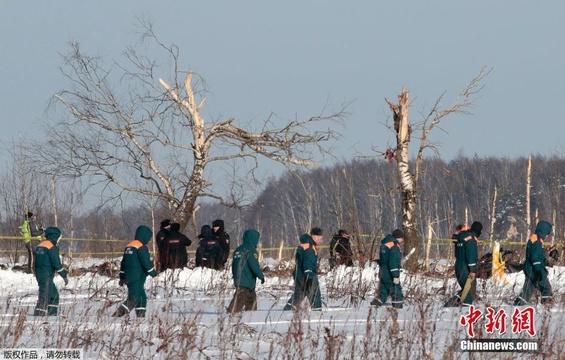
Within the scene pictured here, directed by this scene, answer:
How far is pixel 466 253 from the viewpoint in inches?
684

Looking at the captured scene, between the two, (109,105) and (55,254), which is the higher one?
(109,105)

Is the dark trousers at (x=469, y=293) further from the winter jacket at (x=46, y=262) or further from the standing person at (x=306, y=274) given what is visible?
the winter jacket at (x=46, y=262)

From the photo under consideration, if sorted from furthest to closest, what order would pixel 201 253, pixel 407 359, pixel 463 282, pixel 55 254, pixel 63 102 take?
pixel 63 102
pixel 201 253
pixel 463 282
pixel 55 254
pixel 407 359

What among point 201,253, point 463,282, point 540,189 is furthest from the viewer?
point 540,189

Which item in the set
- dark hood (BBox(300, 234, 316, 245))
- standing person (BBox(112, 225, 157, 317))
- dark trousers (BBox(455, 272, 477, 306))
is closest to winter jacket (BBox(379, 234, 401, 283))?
dark trousers (BBox(455, 272, 477, 306))

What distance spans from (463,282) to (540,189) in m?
75.7

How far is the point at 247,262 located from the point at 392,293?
8.52ft

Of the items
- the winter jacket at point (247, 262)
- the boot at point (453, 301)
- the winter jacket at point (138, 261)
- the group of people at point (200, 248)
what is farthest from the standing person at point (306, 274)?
the group of people at point (200, 248)

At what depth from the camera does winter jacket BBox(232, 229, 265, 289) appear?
16.2 meters

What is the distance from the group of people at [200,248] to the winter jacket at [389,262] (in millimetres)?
6997

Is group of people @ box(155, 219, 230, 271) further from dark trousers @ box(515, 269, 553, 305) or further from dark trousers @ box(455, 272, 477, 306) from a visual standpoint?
dark trousers @ box(515, 269, 553, 305)

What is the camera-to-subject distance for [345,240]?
2538 centimetres

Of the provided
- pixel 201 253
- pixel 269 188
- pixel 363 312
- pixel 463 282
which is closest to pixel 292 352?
pixel 363 312

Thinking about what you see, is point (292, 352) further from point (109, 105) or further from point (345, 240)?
point (109, 105)
